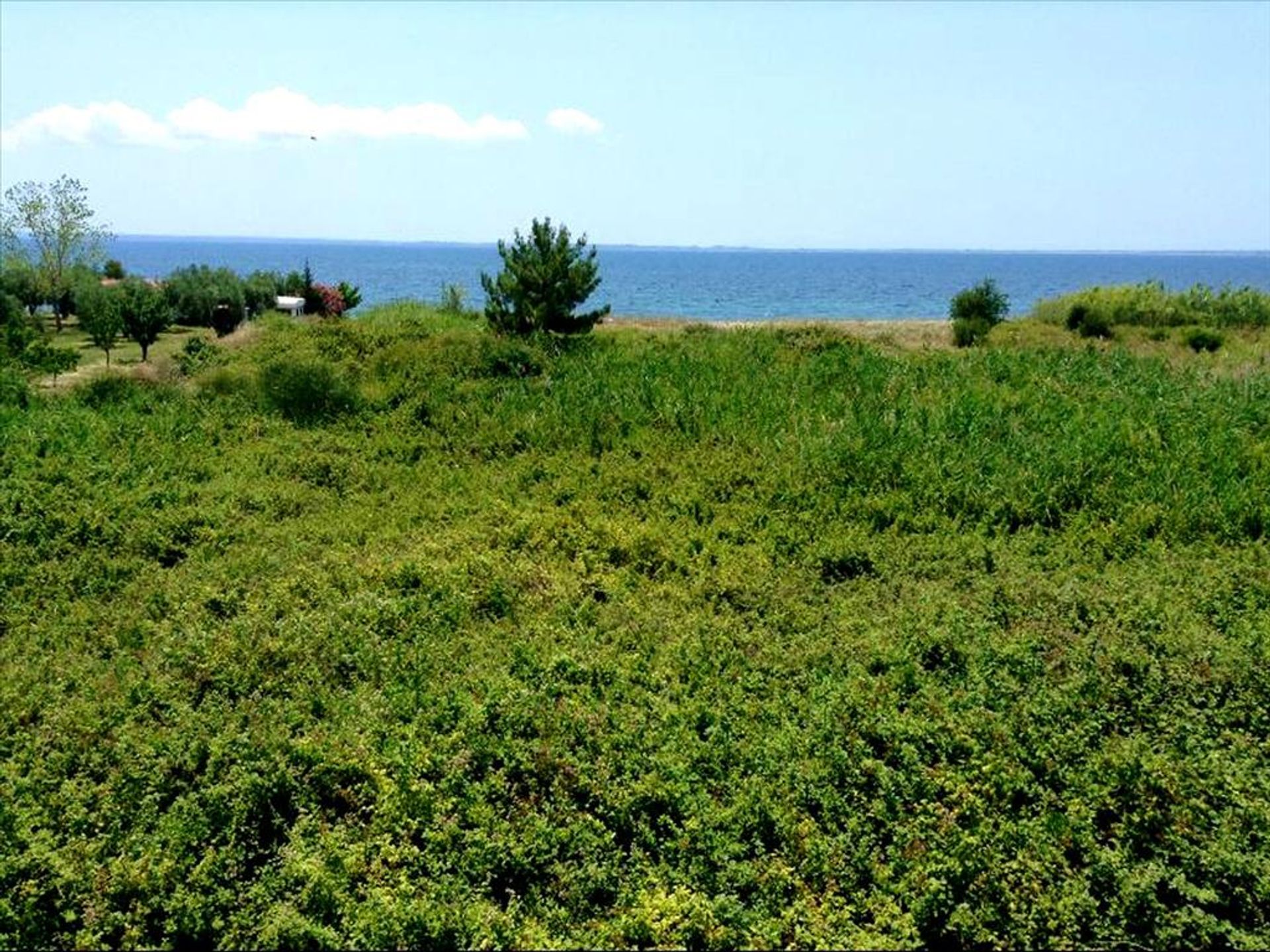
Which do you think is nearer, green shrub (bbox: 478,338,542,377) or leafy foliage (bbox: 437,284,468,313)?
green shrub (bbox: 478,338,542,377)

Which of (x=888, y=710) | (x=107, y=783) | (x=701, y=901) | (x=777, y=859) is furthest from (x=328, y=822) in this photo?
(x=888, y=710)

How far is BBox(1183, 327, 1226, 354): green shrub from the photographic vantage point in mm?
24688

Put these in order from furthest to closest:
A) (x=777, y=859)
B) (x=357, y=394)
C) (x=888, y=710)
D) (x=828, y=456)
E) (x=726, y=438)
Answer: (x=357, y=394) → (x=726, y=438) → (x=828, y=456) → (x=888, y=710) → (x=777, y=859)

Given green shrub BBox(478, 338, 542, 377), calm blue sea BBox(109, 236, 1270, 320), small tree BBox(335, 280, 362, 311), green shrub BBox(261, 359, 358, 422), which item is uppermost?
calm blue sea BBox(109, 236, 1270, 320)

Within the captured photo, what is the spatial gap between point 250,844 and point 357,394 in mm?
12060

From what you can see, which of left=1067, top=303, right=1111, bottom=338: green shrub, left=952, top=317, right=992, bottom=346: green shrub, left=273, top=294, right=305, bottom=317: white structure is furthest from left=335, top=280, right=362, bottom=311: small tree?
left=1067, top=303, right=1111, bottom=338: green shrub

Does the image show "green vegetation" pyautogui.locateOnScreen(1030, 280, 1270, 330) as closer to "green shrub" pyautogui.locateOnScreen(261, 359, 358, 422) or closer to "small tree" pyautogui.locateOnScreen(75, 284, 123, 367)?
"green shrub" pyautogui.locateOnScreen(261, 359, 358, 422)

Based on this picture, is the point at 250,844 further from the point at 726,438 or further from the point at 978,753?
the point at 726,438

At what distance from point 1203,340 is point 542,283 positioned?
1811 cm

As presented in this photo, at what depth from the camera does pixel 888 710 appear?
7.70 metres

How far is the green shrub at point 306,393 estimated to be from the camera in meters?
16.9

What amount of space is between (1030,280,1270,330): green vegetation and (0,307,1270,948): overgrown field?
14.0 metres

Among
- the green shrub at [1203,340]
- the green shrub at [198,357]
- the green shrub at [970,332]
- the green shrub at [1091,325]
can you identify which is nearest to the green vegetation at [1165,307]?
the green shrub at [1091,325]

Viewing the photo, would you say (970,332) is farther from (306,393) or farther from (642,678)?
(642,678)
